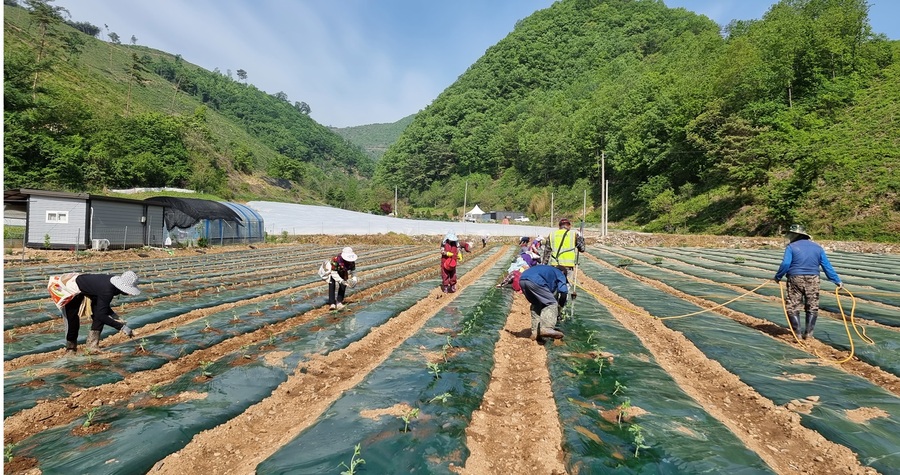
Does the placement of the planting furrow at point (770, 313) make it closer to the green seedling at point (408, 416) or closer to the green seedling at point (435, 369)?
the green seedling at point (435, 369)

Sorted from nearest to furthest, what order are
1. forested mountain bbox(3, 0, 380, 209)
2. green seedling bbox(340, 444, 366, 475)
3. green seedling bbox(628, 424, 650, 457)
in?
green seedling bbox(340, 444, 366, 475) → green seedling bbox(628, 424, 650, 457) → forested mountain bbox(3, 0, 380, 209)

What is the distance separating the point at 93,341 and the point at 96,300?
27.3 inches

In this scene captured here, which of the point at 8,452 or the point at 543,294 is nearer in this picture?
the point at 8,452

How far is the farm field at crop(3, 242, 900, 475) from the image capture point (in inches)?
180

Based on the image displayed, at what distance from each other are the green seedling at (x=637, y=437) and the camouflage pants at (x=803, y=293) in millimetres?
5653

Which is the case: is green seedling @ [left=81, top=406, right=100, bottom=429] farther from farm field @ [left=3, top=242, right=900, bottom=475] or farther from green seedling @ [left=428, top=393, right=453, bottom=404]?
green seedling @ [left=428, top=393, right=453, bottom=404]

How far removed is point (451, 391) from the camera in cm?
604

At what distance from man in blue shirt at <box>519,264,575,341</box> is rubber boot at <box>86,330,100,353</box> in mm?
7260

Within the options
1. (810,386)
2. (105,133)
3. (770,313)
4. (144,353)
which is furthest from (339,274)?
(105,133)

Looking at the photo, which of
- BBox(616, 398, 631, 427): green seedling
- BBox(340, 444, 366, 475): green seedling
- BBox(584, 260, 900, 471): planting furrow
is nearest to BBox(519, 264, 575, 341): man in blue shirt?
Result: BBox(584, 260, 900, 471): planting furrow

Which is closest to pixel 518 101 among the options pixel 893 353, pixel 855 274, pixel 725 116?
pixel 725 116

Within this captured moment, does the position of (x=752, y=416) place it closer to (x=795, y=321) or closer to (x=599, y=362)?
(x=599, y=362)

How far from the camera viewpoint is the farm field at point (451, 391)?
4.58 meters

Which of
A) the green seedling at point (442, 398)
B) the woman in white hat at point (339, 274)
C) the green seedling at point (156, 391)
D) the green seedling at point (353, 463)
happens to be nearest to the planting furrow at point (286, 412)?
the green seedling at point (353, 463)
